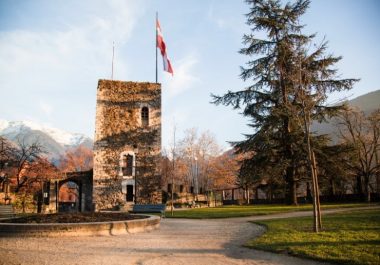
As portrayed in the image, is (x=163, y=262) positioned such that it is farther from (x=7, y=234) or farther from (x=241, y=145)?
(x=241, y=145)

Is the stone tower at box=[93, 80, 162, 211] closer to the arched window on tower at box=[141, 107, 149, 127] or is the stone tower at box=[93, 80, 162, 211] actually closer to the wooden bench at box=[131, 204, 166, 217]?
the arched window on tower at box=[141, 107, 149, 127]

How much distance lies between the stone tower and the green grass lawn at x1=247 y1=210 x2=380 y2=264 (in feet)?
57.7

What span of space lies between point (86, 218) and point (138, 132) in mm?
16821

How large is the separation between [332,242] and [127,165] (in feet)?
68.7

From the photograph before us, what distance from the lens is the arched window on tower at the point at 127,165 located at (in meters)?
26.4

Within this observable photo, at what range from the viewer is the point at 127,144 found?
→ 2688cm

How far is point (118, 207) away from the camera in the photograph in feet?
81.2

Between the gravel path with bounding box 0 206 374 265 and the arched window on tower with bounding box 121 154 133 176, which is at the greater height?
the arched window on tower with bounding box 121 154 133 176

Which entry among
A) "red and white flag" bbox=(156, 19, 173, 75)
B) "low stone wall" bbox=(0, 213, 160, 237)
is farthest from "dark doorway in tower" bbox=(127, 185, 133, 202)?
"low stone wall" bbox=(0, 213, 160, 237)

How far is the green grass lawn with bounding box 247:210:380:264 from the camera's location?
6.05 meters

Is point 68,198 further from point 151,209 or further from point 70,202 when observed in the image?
point 151,209

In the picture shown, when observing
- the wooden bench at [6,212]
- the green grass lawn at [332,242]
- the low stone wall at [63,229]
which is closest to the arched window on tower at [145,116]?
the wooden bench at [6,212]

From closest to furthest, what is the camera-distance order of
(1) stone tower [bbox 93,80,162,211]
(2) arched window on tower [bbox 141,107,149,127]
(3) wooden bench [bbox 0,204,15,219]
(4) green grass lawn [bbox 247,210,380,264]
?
(4) green grass lawn [bbox 247,210,380,264] < (3) wooden bench [bbox 0,204,15,219] < (1) stone tower [bbox 93,80,162,211] < (2) arched window on tower [bbox 141,107,149,127]

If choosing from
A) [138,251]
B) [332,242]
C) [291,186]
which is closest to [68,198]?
[291,186]
